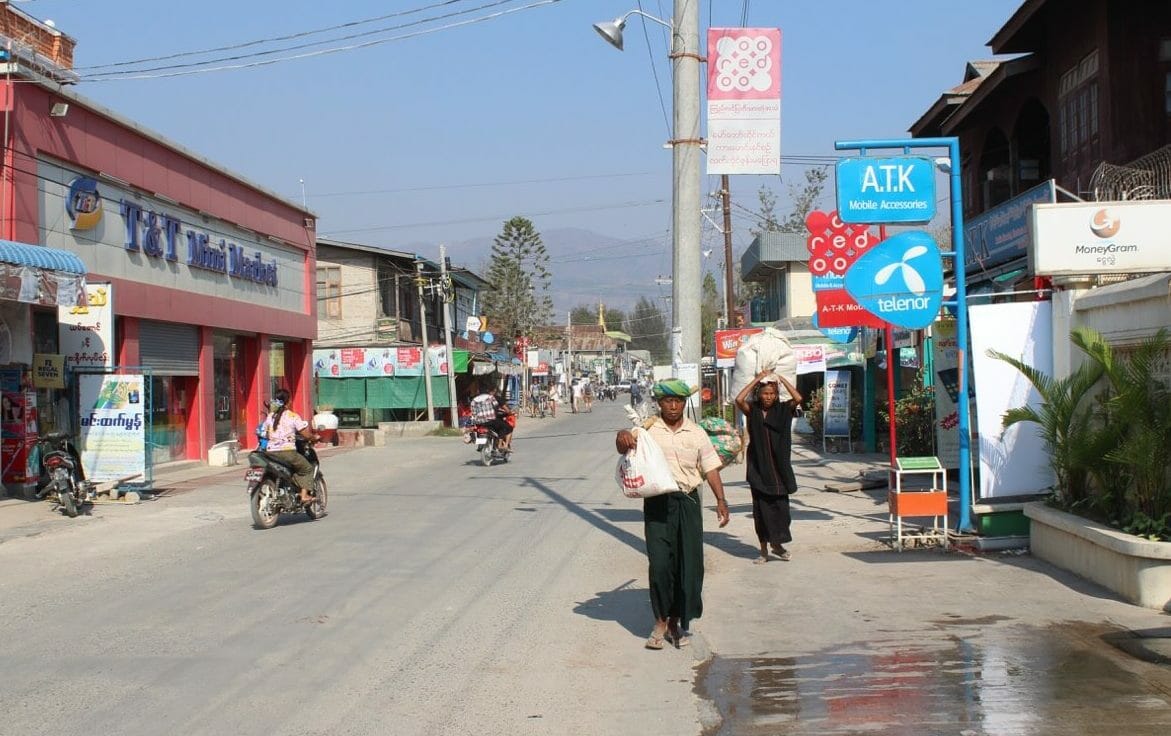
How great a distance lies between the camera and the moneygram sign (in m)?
9.88

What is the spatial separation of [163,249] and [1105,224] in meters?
20.1

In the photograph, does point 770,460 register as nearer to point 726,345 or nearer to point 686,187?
point 686,187

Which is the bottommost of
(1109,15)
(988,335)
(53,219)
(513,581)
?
(513,581)

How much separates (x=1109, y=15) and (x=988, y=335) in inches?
338

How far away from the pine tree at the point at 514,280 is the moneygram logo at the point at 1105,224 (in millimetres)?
60324

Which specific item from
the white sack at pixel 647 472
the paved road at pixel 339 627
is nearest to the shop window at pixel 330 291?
the paved road at pixel 339 627

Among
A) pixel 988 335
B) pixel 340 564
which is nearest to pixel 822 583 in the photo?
pixel 988 335

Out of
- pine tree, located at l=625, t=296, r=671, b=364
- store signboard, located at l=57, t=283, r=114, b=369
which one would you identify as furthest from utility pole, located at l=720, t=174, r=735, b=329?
pine tree, located at l=625, t=296, r=671, b=364

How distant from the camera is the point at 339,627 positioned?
8281 millimetres

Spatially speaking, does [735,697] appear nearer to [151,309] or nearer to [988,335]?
[988,335]

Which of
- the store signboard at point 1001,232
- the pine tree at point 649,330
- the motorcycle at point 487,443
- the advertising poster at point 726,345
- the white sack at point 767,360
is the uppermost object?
the pine tree at point 649,330

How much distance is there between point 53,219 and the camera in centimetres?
1975

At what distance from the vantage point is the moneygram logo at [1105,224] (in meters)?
10.0

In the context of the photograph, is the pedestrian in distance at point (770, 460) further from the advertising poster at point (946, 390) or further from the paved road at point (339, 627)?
the advertising poster at point (946, 390)
